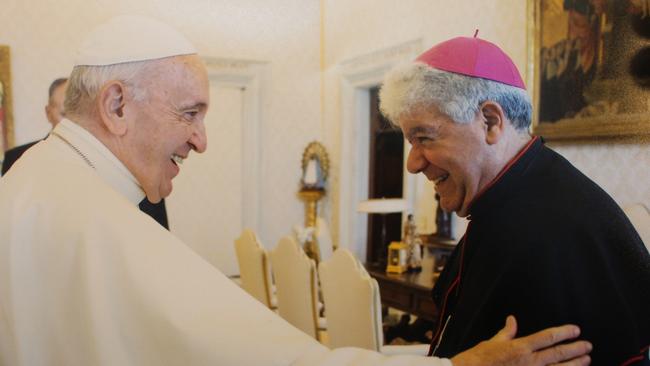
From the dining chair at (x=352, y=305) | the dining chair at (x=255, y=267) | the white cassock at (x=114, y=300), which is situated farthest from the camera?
the dining chair at (x=255, y=267)

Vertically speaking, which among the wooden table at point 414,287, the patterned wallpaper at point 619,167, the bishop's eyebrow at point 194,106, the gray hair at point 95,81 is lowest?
the wooden table at point 414,287

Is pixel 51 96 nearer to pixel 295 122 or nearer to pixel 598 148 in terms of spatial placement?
pixel 598 148

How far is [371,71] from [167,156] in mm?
4704

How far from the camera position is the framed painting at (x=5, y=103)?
215 inches

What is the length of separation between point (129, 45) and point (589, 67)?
2.97m

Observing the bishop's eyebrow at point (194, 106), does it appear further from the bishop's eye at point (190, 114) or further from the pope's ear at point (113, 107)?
the pope's ear at point (113, 107)

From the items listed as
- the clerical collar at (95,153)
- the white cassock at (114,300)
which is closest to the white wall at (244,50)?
the clerical collar at (95,153)

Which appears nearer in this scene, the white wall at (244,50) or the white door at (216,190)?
the white wall at (244,50)

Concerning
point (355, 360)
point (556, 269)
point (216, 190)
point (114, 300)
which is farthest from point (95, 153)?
point (216, 190)

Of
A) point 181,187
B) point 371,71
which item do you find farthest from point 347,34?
point 181,187

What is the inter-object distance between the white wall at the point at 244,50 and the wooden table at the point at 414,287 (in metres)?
2.63

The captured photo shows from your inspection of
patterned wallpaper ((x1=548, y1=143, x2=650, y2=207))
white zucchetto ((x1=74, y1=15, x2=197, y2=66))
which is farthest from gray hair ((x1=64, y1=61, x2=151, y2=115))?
patterned wallpaper ((x1=548, y1=143, x2=650, y2=207))

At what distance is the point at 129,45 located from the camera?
1456mm

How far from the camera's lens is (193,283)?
1.13m
